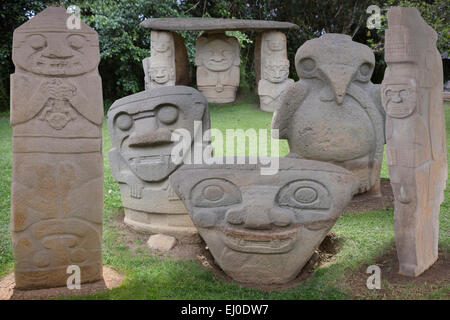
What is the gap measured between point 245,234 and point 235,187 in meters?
0.36

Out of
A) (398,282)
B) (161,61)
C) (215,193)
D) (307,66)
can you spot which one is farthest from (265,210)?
(161,61)

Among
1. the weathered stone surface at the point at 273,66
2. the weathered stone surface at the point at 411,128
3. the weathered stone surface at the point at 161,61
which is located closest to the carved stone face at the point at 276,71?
the weathered stone surface at the point at 273,66

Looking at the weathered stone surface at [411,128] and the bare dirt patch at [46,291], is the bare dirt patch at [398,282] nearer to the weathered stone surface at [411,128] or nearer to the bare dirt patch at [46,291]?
the weathered stone surface at [411,128]

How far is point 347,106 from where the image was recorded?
5070 mm

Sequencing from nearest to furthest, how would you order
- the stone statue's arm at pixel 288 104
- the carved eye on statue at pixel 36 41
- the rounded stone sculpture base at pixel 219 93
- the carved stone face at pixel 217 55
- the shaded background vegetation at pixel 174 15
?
the carved eye on statue at pixel 36 41
the stone statue's arm at pixel 288 104
the shaded background vegetation at pixel 174 15
the carved stone face at pixel 217 55
the rounded stone sculpture base at pixel 219 93

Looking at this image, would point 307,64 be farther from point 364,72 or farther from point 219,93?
point 219,93

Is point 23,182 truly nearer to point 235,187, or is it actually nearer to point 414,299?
point 235,187

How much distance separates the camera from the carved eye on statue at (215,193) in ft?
11.3

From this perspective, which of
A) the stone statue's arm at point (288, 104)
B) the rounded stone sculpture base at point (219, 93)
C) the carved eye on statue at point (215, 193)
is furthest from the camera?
the rounded stone sculpture base at point (219, 93)

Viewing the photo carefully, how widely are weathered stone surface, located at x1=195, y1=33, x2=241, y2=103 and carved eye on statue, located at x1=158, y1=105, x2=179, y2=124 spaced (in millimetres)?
7786

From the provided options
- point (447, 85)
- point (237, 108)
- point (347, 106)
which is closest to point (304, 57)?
point (347, 106)

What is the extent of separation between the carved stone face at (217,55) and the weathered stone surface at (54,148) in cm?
902

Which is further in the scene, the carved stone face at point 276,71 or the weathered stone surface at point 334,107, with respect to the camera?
the carved stone face at point 276,71

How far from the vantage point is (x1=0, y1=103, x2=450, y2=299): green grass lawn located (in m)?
3.29
